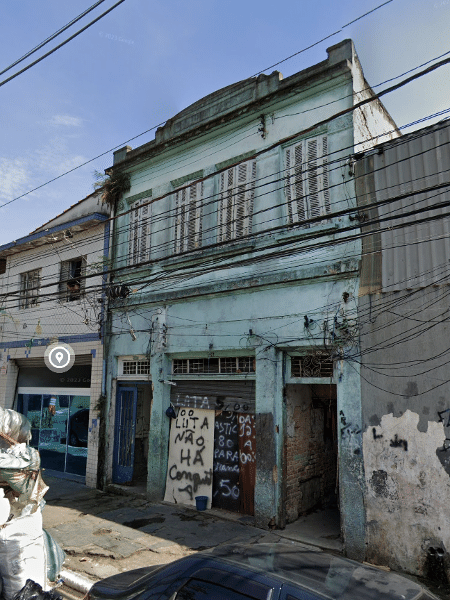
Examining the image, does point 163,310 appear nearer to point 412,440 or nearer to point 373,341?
point 373,341

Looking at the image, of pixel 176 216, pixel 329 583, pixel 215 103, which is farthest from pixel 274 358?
pixel 215 103

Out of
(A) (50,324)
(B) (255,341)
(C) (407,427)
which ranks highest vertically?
(A) (50,324)

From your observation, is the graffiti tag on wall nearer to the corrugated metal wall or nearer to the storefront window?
the storefront window

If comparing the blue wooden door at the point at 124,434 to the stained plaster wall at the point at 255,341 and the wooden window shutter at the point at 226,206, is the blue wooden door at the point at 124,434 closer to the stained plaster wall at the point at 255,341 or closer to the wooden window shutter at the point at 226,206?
the stained plaster wall at the point at 255,341

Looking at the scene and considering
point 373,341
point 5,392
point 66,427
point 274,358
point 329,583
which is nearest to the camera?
point 329,583

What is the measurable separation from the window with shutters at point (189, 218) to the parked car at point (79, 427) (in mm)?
5808

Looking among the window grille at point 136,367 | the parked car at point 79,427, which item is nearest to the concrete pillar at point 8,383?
the parked car at point 79,427

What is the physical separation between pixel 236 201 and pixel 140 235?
3.24 m

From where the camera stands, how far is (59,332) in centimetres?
1393

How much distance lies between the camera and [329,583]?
3373 mm

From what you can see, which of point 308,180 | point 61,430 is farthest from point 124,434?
point 308,180

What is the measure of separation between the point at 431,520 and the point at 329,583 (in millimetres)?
4140

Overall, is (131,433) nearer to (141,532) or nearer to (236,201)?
(141,532)

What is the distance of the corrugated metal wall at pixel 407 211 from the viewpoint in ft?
23.7
